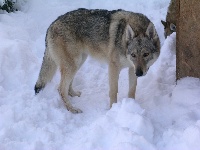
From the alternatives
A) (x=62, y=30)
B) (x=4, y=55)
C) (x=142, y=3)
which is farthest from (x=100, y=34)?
(x=142, y=3)

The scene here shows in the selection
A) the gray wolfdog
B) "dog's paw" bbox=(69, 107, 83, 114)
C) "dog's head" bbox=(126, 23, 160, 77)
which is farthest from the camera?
"dog's paw" bbox=(69, 107, 83, 114)

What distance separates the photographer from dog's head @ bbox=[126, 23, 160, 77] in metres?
4.88

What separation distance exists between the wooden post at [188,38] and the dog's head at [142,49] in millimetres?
506

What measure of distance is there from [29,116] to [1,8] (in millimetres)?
4650

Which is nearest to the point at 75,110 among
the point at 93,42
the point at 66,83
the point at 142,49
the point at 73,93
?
the point at 66,83

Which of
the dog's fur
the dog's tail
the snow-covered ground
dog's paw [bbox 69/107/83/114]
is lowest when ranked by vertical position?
dog's paw [bbox 69/107/83/114]

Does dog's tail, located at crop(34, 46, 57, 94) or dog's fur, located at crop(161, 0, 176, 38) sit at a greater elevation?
dog's fur, located at crop(161, 0, 176, 38)

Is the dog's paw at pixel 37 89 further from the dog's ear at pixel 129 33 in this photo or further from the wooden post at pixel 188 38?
the wooden post at pixel 188 38

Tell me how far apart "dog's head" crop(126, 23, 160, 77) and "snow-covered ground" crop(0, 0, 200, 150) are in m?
0.53

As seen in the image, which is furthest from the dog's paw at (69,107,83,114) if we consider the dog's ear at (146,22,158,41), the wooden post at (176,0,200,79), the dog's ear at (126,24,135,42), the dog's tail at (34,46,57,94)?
the wooden post at (176,0,200,79)

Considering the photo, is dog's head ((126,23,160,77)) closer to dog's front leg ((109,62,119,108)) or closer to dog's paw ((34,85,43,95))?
dog's front leg ((109,62,119,108))

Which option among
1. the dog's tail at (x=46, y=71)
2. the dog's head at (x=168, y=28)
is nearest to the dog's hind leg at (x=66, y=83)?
the dog's tail at (x=46, y=71)

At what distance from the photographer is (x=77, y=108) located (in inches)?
219

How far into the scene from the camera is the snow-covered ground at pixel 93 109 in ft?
13.8
